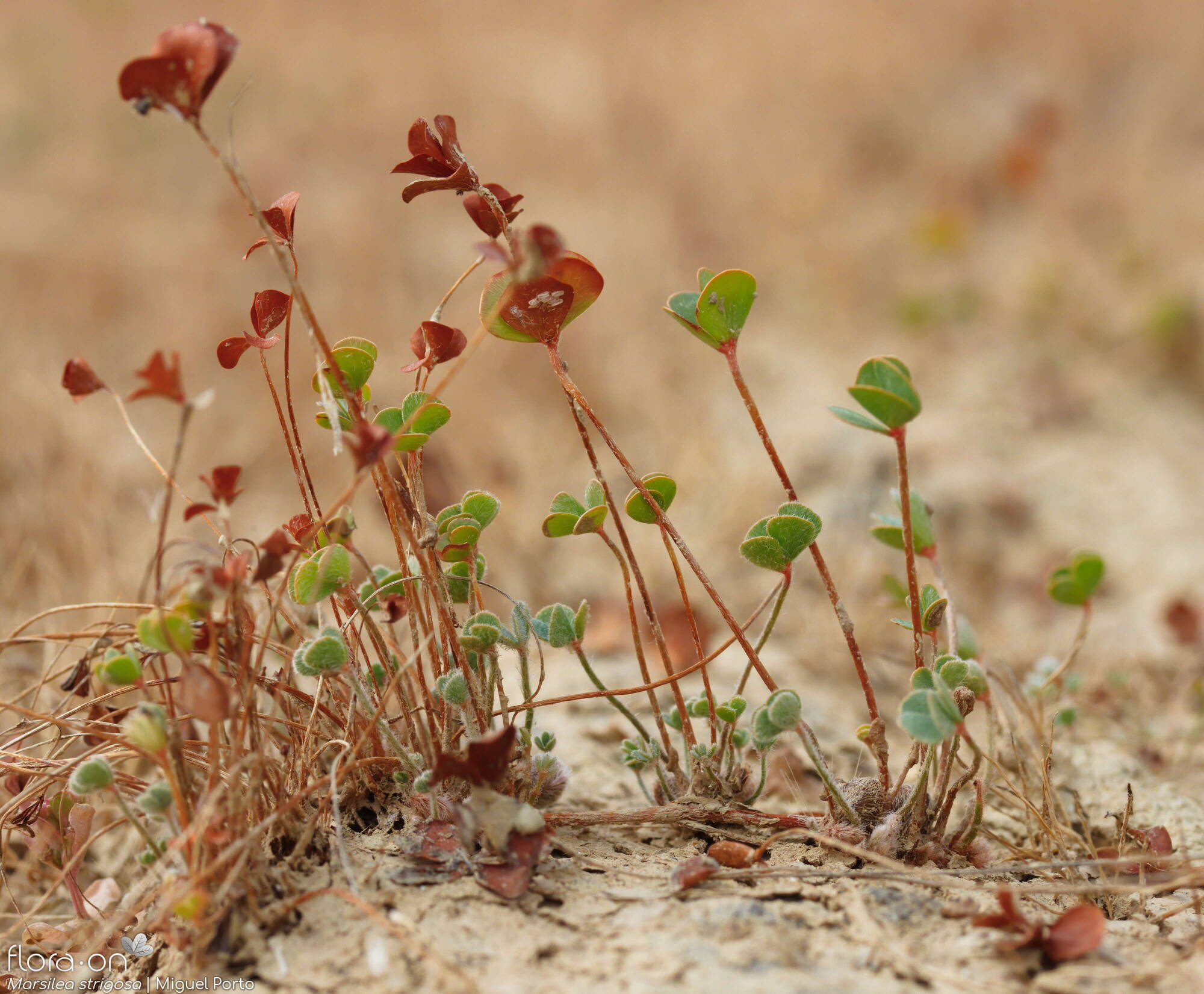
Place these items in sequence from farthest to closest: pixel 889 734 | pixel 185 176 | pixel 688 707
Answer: pixel 185 176, pixel 889 734, pixel 688 707

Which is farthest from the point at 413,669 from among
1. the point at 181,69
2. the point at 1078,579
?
the point at 1078,579

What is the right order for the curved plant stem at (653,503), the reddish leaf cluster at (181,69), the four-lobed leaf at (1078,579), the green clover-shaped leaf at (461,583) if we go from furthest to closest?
the four-lobed leaf at (1078,579) → the green clover-shaped leaf at (461,583) → the curved plant stem at (653,503) → the reddish leaf cluster at (181,69)

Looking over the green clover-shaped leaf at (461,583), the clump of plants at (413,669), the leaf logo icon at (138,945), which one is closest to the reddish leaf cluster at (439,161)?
the clump of plants at (413,669)

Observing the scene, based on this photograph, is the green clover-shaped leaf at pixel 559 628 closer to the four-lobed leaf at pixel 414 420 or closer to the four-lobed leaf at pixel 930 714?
the four-lobed leaf at pixel 414 420

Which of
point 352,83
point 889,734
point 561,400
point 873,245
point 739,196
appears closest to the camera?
point 889,734

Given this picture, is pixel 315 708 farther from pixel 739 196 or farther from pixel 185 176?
pixel 185 176

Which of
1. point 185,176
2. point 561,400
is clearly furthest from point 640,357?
point 185,176
